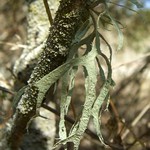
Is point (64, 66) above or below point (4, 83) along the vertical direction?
above

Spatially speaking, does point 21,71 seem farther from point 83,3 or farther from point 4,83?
point 83,3

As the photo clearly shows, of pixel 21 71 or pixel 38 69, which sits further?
pixel 21 71

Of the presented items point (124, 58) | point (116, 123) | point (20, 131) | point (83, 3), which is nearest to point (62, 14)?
point (83, 3)

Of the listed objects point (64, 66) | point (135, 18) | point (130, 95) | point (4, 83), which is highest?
point (64, 66)

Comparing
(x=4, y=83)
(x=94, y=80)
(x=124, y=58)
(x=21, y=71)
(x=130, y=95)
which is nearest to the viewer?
(x=94, y=80)

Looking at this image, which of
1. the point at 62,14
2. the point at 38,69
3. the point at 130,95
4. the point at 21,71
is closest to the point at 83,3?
the point at 62,14

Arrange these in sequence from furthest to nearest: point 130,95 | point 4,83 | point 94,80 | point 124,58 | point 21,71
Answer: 1. point 124,58
2. point 130,95
3. point 4,83
4. point 21,71
5. point 94,80

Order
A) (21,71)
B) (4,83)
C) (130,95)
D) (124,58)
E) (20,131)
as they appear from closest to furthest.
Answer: (20,131) < (21,71) < (4,83) < (130,95) < (124,58)

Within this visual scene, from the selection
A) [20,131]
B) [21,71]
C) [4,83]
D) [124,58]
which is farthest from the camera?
[124,58]

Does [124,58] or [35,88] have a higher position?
[35,88]

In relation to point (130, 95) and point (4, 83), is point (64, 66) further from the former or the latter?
point (130, 95)
